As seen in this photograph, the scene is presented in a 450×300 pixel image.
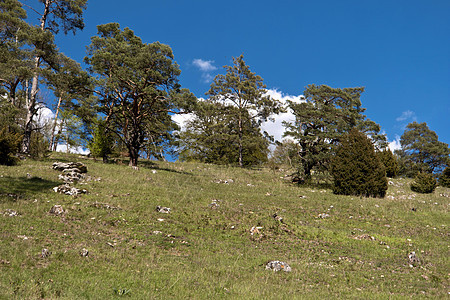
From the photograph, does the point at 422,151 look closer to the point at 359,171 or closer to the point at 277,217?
the point at 359,171

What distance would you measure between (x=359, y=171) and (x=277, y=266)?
700 inches

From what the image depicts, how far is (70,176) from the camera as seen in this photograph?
57.6 ft

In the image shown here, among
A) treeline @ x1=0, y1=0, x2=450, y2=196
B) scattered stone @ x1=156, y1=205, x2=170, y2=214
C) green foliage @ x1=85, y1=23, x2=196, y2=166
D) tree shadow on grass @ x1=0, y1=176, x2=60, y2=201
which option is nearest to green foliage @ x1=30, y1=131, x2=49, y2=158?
treeline @ x1=0, y1=0, x2=450, y2=196

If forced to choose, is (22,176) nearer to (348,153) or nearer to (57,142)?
(348,153)

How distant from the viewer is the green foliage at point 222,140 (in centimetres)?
4006

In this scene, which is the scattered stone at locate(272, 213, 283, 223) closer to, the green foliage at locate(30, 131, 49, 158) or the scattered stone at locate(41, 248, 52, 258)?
the scattered stone at locate(41, 248, 52, 258)

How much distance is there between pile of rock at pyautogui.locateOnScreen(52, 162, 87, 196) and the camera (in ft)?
46.2

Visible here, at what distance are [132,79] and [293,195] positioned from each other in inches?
725

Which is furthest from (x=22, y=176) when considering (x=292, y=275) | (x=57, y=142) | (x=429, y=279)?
(x=57, y=142)

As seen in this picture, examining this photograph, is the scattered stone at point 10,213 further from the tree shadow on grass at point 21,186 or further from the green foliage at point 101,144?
the green foliage at point 101,144

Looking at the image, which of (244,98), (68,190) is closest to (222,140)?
(244,98)

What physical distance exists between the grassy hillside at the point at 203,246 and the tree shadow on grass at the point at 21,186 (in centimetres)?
5

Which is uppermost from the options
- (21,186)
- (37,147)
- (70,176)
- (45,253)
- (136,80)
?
(136,80)

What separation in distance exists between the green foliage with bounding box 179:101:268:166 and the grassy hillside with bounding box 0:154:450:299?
2347 centimetres
